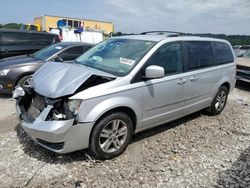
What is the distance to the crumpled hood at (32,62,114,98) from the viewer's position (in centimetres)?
327

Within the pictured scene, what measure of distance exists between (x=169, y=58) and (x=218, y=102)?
214 cm

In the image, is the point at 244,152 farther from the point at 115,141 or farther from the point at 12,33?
the point at 12,33

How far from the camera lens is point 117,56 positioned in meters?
4.11

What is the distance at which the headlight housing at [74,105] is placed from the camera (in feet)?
10.4

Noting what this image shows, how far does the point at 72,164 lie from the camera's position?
3.48 meters

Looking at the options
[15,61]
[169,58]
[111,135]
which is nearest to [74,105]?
[111,135]

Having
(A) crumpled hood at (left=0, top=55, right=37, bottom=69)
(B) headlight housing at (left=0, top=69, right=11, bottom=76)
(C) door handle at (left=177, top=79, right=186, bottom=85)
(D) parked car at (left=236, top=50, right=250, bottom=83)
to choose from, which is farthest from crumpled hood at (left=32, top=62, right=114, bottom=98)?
(D) parked car at (left=236, top=50, right=250, bottom=83)

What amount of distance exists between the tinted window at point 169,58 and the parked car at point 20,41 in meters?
7.08

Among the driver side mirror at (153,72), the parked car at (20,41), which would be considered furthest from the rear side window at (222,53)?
the parked car at (20,41)

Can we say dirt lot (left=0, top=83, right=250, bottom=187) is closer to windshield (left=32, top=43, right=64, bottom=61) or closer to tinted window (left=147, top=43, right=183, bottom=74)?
tinted window (left=147, top=43, right=183, bottom=74)

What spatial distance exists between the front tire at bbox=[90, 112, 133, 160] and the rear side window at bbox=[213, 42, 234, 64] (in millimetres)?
2824

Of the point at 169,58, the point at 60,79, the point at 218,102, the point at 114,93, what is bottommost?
the point at 218,102

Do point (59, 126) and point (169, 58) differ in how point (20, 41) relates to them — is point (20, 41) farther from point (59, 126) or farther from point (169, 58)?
point (59, 126)

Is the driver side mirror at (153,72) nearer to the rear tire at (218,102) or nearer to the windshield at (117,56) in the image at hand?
the windshield at (117,56)
